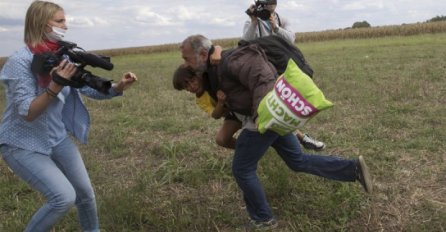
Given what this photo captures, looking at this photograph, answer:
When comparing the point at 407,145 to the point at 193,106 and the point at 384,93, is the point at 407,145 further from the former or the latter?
the point at 193,106

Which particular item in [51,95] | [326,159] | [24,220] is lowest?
[24,220]

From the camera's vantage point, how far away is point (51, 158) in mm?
3350

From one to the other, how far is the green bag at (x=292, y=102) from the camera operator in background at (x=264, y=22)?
1.65 m

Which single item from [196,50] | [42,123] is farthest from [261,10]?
[42,123]

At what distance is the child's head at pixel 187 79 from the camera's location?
355 centimetres

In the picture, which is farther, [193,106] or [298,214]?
[193,106]

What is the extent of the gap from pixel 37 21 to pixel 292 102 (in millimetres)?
1707

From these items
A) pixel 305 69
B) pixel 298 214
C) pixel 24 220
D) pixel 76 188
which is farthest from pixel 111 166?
pixel 305 69

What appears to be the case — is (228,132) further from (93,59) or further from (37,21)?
(37,21)

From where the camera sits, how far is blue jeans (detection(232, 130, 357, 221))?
3500mm

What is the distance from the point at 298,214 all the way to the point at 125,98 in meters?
7.40

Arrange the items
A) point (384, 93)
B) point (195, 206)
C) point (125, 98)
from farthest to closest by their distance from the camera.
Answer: point (125, 98)
point (384, 93)
point (195, 206)

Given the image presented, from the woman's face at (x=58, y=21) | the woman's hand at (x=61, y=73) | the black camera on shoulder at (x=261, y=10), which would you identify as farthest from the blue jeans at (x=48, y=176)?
the black camera on shoulder at (x=261, y=10)

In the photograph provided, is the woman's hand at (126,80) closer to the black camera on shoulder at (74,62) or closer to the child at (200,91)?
the black camera on shoulder at (74,62)
